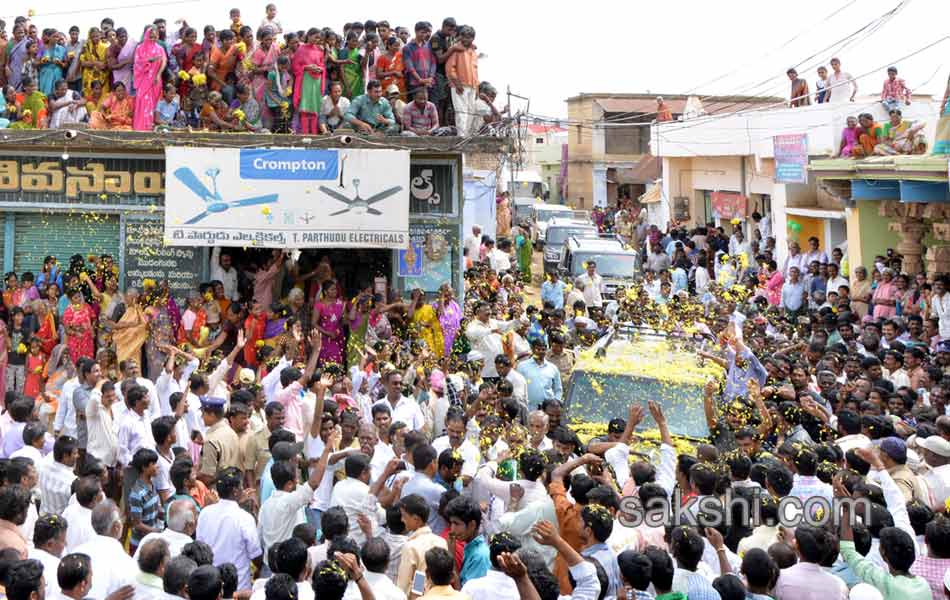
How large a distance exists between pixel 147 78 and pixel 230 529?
9.12 m

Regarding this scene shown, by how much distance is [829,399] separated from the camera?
9672 mm

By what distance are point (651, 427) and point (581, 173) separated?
42.0m

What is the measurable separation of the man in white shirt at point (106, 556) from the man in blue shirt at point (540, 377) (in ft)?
17.2

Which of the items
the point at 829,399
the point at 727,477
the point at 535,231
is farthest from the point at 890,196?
the point at 535,231

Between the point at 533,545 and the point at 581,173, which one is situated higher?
the point at 581,173

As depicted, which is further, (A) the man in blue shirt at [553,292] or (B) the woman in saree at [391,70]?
(A) the man in blue shirt at [553,292]

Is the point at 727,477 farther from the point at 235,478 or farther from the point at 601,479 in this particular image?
the point at 235,478

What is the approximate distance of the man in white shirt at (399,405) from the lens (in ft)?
29.6

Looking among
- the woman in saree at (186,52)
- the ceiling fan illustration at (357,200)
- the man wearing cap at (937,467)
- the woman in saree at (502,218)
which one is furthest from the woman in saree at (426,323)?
the woman in saree at (502,218)

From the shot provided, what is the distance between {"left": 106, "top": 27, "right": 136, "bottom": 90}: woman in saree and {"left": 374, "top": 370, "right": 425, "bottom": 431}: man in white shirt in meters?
7.30

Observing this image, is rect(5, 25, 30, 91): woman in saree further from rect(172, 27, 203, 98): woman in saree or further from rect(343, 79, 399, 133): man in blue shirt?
rect(343, 79, 399, 133): man in blue shirt

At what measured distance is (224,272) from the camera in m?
13.8

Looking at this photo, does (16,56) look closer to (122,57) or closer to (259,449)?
(122,57)

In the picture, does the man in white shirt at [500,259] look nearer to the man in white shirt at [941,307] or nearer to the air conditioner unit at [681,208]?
the man in white shirt at [941,307]
